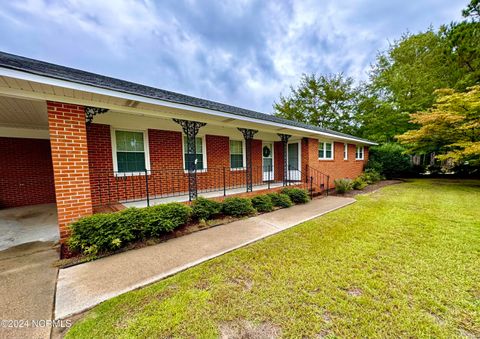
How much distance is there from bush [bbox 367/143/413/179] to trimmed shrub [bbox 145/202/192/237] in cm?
1523

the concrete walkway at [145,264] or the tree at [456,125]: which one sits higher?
the tree at [456,125]

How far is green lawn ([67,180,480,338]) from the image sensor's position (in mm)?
1833

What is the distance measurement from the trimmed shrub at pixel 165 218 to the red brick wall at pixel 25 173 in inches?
246

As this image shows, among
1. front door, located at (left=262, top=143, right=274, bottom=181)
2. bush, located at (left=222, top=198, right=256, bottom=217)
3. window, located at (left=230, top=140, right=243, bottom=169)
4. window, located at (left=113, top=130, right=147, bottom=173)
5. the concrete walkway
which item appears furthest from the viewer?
front door, located at (left=262, top=143, right=274, bottom=181)

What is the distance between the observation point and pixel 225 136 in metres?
8.00

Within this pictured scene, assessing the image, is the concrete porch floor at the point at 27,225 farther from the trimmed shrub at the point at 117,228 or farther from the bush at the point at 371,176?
the bush at the point at 371,176

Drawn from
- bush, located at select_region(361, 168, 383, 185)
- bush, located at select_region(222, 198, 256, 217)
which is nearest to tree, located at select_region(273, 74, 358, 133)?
bush, located at select_region(361, 168, 383, 185)

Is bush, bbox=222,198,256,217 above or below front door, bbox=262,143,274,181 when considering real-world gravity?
below

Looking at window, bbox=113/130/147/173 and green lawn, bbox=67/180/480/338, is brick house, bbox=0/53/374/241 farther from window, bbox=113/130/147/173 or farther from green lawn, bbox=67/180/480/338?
green lawn, bbox=67/180/480/338

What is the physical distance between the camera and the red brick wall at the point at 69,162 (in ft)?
11.3

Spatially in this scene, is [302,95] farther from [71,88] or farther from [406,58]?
[71,88]

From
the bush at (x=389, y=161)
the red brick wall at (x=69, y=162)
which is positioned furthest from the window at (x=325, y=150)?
the red brick wall at (x=69, y=162)

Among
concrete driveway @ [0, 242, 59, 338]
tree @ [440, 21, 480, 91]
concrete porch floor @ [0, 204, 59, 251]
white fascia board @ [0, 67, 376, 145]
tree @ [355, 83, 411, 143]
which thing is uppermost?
tree @ [440, 21, 480, 91]

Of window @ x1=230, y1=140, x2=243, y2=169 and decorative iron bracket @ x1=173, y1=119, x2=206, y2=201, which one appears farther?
window @ x1=230, y1=140, x2=243, y2=169
